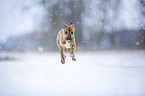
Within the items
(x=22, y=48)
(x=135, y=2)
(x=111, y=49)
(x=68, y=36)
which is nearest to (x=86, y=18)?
(x=111, y=49)

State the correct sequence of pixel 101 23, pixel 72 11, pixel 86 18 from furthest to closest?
pixel 101 23
pixel 86 18
pixel 72 11

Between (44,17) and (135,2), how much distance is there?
1217 millimetres

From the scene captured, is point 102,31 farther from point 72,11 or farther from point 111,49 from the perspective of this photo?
point 72,11

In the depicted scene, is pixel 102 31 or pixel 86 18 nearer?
pixel 86 18

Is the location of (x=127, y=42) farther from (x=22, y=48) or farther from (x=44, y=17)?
(x=22, y=48)

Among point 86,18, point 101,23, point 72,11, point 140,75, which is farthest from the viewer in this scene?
point 101,23

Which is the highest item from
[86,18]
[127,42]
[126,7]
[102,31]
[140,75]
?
[126,7]

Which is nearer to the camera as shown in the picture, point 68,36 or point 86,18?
point 68,36

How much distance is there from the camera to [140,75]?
992mm

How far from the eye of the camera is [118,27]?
2.20 m

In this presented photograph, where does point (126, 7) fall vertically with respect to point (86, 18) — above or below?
above

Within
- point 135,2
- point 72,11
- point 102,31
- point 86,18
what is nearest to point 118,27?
point 102,31

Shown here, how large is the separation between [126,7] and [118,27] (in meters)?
0.29

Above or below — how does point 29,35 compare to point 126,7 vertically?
below
